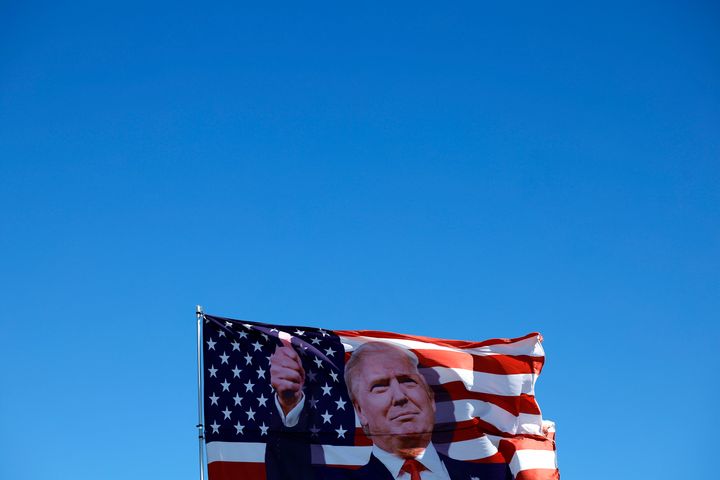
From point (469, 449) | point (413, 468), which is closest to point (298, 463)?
point (413, 468)

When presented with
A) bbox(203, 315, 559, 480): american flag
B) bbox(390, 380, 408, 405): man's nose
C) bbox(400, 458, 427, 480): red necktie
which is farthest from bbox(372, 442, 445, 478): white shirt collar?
bbox(390, 380, 408, 405): man's nose

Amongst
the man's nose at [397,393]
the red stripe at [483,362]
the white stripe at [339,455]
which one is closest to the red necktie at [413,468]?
the white stripe at [339,455]

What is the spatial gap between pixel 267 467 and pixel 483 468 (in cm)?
521

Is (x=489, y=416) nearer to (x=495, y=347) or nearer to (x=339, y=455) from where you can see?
(x=495, y=347)

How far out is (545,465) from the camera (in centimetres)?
2264

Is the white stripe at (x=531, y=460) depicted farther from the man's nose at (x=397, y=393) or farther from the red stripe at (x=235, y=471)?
the red stripe at (x=235, y=471)

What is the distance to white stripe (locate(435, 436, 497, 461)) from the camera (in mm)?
21531

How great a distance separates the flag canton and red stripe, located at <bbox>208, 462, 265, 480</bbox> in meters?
0.47

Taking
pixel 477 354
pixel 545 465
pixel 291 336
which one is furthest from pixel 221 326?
pixel 545 465

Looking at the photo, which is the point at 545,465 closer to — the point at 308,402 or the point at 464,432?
the point at 464,432

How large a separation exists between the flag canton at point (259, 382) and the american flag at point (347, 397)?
2 cm

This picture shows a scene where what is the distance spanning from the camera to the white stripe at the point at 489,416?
22.0m

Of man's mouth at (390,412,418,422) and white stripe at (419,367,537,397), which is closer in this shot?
man's mouth at (390,412,418,422)

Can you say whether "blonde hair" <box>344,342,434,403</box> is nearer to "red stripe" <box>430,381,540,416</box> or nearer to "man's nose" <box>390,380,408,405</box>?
"red stripe" <box>430,381,540,416</box>
